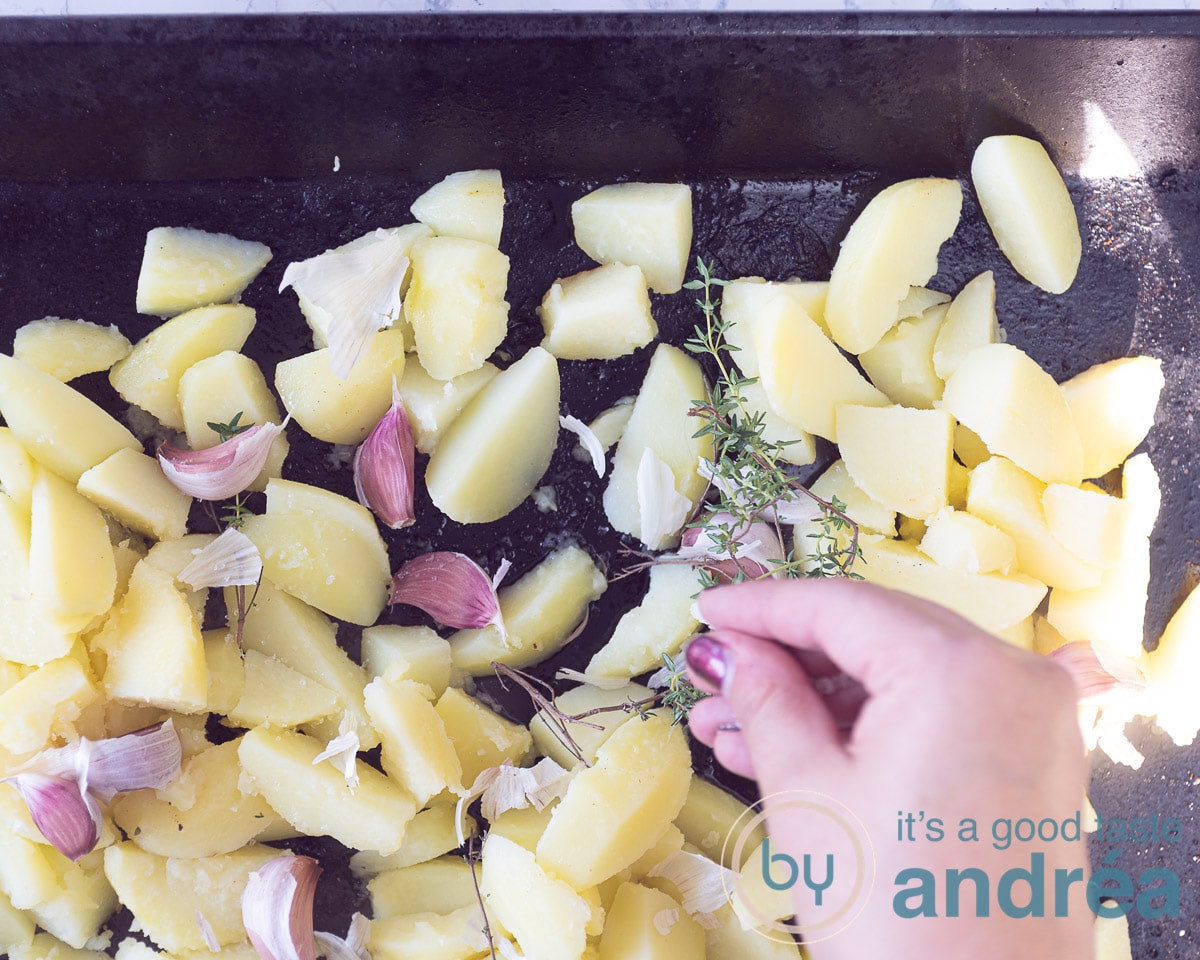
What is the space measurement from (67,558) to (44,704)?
21 cm

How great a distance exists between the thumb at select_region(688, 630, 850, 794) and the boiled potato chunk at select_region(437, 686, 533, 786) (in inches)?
22.4

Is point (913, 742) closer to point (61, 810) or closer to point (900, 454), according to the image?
point (900, 454)

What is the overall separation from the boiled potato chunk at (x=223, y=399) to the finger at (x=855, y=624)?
84cm

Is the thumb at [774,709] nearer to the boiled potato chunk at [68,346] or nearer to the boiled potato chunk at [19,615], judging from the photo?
the boiled potato chunk at [19,615]

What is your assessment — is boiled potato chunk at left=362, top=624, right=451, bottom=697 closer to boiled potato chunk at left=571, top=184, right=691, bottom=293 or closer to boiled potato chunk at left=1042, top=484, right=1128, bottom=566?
boiled potato chunk at left=571, top=184, right=691, bottom=293

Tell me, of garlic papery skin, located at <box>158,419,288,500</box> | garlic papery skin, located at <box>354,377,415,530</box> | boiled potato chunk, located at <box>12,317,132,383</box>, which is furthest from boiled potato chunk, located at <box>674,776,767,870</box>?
boiled potato chunk, located at <box>12,317,132,383</box>

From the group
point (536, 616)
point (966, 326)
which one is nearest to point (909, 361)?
point (966, 326)

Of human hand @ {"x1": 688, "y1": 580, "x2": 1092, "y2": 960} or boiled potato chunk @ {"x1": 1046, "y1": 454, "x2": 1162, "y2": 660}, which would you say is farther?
boiled potato chunk @ {"x1": 1046, "y1": 454, "x2": 1162, "y2": 660}

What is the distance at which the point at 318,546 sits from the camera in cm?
144

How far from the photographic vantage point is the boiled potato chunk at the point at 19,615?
4.30 feet

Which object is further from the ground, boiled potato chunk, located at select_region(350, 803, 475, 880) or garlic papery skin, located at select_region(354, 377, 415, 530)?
garlic papery skin, located at select_region(354, 377, 415, 530)

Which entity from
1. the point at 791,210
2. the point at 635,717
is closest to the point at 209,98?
the point at 791,210

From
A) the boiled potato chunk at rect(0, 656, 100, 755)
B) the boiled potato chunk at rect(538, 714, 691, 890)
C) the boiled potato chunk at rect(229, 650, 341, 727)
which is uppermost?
the boiled potato chunk at rect(0, 656, 100, 755)

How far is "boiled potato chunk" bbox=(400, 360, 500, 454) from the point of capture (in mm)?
1463
